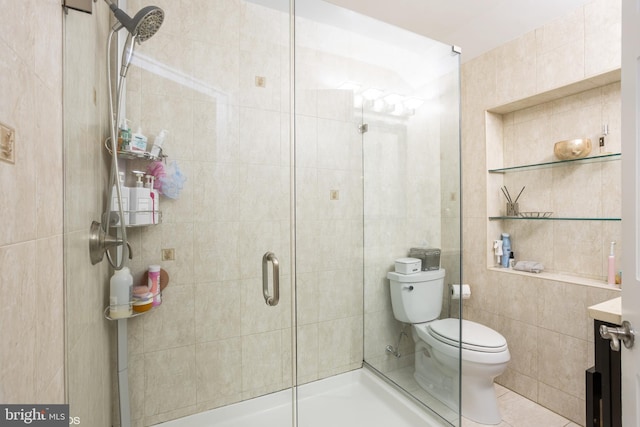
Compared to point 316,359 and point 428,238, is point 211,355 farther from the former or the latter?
point 428,238

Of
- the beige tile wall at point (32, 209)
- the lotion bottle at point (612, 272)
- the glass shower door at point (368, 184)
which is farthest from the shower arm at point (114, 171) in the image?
the lotion bottle at point (612, 272)

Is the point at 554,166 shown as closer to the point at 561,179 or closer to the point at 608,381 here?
the point at 561,179

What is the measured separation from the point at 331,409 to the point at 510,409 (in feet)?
3.99

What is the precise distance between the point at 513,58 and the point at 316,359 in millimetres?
2383

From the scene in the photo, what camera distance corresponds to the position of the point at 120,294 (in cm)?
118

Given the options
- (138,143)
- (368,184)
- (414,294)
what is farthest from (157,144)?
(414,294)

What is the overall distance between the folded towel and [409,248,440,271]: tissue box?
83cm

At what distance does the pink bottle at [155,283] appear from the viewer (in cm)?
126

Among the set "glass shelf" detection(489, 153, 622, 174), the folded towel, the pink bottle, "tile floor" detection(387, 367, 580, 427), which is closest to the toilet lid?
"tile floor" detection(387, 367, 580, 427)

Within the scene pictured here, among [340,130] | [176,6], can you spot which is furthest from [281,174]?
[176,6]

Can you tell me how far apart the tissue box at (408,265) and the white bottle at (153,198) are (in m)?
1.26

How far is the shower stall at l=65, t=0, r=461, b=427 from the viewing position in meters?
1.28

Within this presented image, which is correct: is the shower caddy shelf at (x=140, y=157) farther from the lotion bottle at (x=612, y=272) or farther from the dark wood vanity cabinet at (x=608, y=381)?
the lotion bottle at (x=612, y=272)

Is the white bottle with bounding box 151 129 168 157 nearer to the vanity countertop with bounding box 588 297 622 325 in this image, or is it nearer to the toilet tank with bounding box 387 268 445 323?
the toilet tank with bounding box 387 268 445 323
